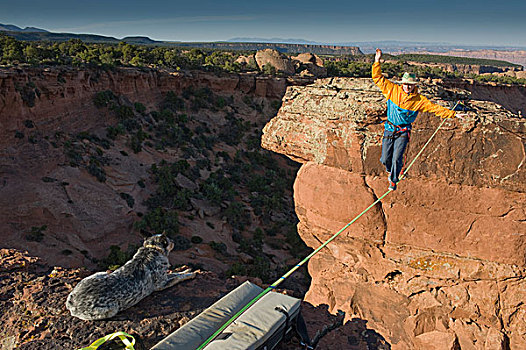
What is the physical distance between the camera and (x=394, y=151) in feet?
24.6

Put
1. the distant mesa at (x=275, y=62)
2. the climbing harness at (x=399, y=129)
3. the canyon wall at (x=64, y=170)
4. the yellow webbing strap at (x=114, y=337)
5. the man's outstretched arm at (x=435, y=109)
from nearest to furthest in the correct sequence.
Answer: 1. the yellow webbing strap at (x=114, y=337)
2. the man's outstretched arm at (x=435, y=109)
3. the climbing harness at (x=399, y=129)
4. the canyon wall at (x=64, y=170)
5. the distant mesa at (x=275, y=62)

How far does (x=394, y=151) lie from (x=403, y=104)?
3.27 feet

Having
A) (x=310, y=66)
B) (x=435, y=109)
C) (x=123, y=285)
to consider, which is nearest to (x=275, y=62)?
(x=310, y=66)

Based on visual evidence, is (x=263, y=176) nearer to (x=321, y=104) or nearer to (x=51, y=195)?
(x=51, y=195)

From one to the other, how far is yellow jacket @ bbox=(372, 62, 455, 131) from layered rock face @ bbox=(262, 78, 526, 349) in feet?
1.83

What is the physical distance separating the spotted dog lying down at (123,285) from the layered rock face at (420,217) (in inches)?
156

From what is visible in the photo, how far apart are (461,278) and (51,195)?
18.1m

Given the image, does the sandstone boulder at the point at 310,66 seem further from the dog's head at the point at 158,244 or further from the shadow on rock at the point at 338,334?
the shadow on rock at the point at 338,334

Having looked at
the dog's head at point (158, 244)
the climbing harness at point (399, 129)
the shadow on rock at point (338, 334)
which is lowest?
the shadow on rock at point (338, 334)

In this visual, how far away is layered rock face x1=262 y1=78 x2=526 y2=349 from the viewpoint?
24.2 ft

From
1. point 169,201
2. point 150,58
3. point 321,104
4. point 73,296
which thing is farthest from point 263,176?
point 73,296

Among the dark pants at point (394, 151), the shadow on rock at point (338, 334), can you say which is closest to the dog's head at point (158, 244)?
the shadow on rock at point (338, 334)

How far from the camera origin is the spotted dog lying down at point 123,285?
6.79 meters

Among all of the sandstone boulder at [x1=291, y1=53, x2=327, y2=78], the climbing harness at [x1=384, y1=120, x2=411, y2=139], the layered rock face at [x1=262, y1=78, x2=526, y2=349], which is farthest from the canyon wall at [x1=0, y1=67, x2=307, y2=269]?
the sandstone boulder at [x1=291, y1=53, x2=327, y2=78]
